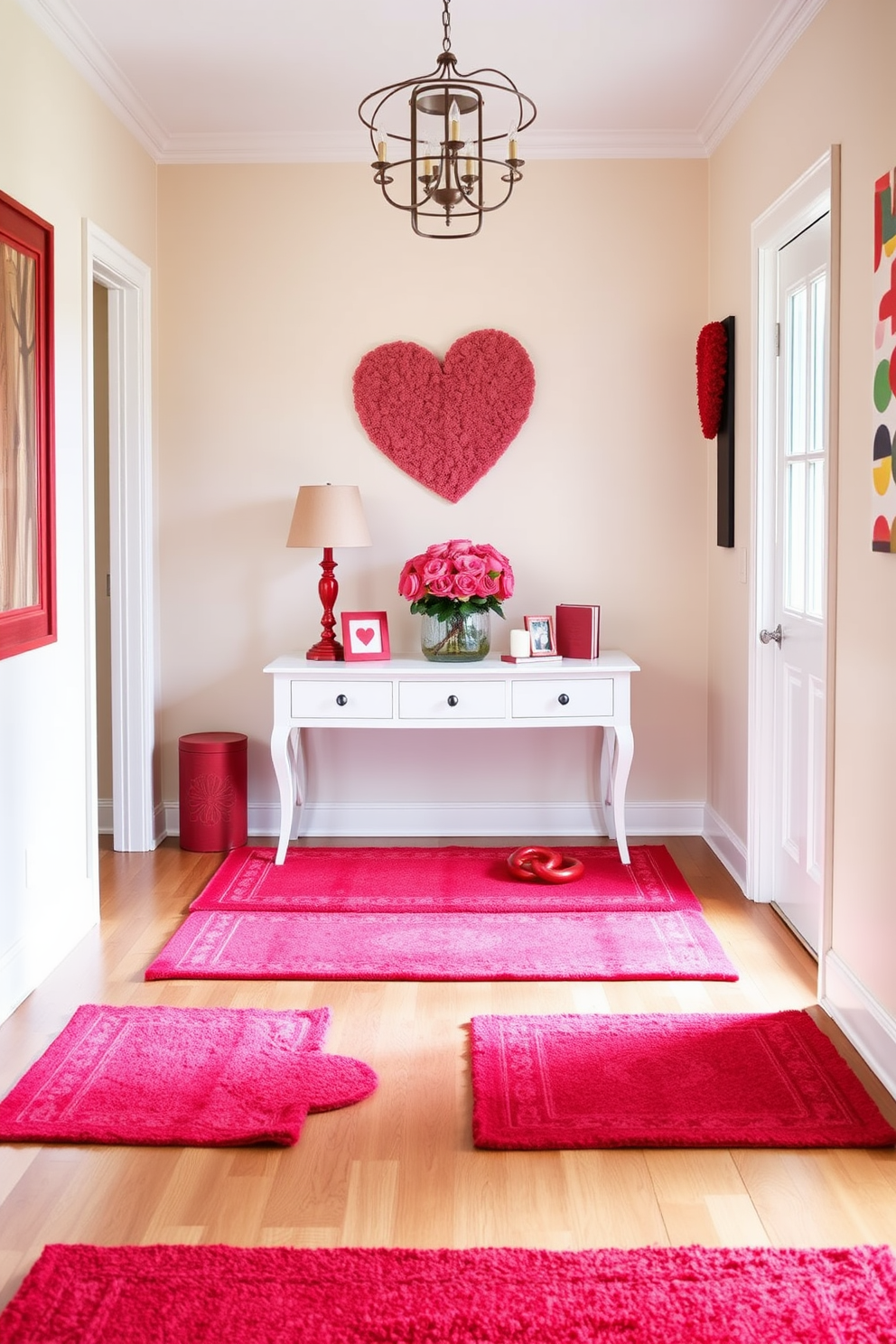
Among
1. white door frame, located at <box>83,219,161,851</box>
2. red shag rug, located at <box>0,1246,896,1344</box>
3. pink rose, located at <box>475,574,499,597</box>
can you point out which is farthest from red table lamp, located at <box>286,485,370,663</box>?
red shag rug, located at <box>0,1246,896,1344</box>

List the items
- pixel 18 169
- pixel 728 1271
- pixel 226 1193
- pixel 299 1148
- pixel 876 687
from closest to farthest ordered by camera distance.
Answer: pixel 728 1271 → pixel 226 1193 → pixel 299 1148 → pixel 876 687 → pixel 18 169

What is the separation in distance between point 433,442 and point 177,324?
1079 millimetres

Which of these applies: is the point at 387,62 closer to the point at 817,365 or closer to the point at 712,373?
the point at 712,373

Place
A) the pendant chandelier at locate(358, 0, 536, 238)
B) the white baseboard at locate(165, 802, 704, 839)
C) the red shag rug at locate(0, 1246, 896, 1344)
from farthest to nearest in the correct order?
the white baseboard at locate(165, 802, 704, 839)
the pendant chandelier at locate(358, 0, 536, 238)
the red shag rug at locate(0, 1246, 896, 1344)

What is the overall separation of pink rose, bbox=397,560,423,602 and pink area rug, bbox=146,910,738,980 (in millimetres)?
1152

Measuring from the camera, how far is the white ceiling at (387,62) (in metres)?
3.48

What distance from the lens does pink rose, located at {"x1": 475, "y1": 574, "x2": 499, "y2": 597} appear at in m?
4.39

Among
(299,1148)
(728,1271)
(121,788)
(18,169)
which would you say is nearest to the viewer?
(728,1271)

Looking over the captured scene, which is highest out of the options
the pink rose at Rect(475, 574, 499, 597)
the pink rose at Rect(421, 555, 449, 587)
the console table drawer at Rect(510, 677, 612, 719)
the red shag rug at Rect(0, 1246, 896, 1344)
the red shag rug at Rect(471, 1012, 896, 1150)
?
the pink rose at Rect(421, 555, 449, 587)

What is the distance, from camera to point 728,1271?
204cm

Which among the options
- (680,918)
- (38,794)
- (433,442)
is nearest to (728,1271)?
(680,918)

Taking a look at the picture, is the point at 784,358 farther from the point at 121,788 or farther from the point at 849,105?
the point at 121,788

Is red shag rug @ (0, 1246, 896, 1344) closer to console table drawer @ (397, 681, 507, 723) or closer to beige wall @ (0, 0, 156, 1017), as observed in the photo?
beige wall @ (0, 0, 156, 1017)

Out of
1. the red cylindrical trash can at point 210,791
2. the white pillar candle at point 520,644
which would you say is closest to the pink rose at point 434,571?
the white pillar candle at point 520,644
